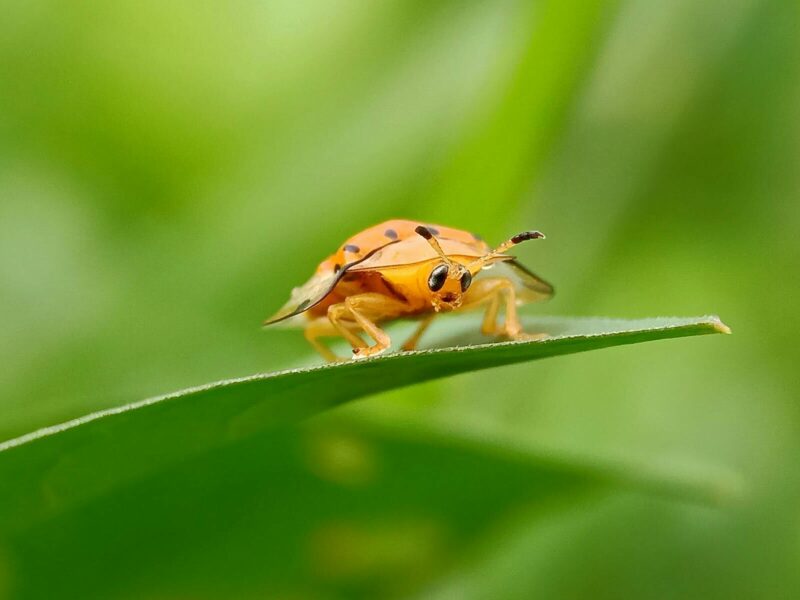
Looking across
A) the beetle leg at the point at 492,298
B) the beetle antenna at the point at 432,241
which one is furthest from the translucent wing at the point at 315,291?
the beetle leg at the point at 492,298

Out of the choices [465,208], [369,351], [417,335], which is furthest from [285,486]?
[465,208]

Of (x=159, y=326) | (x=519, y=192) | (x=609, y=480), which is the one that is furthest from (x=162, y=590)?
(x=519, y=192)

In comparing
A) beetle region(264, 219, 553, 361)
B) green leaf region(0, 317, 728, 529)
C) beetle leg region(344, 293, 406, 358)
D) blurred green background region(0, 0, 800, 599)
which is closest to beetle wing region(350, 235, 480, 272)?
beetle region(264, 219, 553, 361)

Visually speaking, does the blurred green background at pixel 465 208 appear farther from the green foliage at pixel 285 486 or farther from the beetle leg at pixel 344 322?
the beetle leg at pixel 344 322

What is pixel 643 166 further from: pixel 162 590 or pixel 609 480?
pixel 162 590

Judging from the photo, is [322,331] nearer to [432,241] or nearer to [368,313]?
[368,313]
